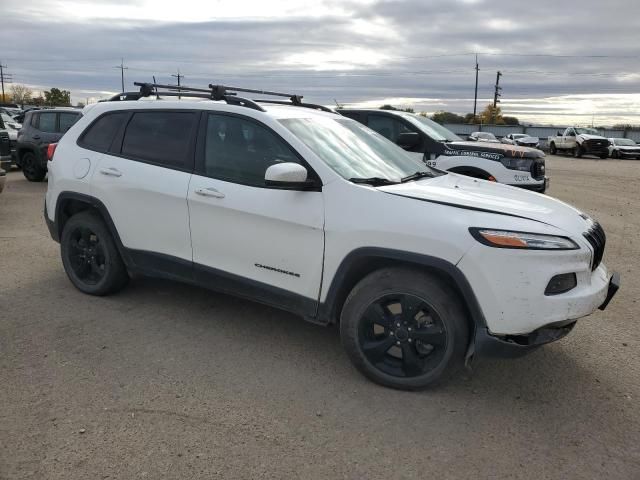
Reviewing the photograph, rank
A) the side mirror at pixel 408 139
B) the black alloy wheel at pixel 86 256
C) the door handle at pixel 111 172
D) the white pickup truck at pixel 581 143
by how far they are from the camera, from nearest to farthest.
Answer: the door handle at pixel 111 172 → the black alloy wheel at pixel 86 256 → the side mirror at pixel 408 139 → the white pickup truck at pixel 581 143

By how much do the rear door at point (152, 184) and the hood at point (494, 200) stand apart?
1658 mm

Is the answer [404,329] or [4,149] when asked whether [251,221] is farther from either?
[4,149]

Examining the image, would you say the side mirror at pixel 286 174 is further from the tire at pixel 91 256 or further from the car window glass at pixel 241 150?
the tire at pixel 91 256

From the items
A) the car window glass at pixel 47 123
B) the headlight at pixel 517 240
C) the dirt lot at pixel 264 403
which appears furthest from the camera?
the car window glass at pixel 47 123

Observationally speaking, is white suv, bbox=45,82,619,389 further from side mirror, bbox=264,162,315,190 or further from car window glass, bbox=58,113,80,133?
car window glass, bbox=58,113,80,133

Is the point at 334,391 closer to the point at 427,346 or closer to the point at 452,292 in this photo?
the point at 427,346

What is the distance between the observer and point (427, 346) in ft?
11.7

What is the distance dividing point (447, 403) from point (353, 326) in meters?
0.74

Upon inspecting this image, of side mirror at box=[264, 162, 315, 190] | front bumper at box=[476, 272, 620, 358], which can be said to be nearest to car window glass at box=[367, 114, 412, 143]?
side mirror at box=[264, 162, 315, 190]

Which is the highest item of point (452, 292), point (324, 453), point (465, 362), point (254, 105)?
point (254, 105)

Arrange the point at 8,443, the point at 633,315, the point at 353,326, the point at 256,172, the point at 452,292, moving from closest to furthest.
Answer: the point at 8,443 < the point at 452,292 < the point at 353,326 < the point at 256,172 < the point at 633,315

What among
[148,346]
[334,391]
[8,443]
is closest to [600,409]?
[334,391]

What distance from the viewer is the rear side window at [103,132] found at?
493cm

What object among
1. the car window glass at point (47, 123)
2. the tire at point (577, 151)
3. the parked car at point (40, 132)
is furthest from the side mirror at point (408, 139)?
the tire at point (577, 151)
